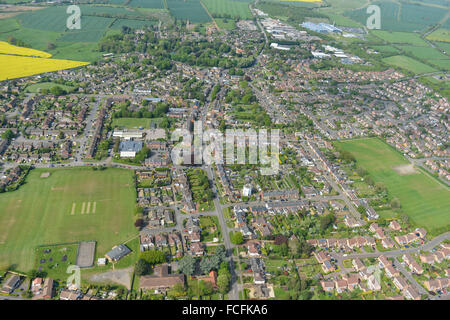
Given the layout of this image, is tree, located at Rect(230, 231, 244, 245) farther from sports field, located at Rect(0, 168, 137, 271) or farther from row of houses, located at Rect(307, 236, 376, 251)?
sports field, located at Rect(0, 168, 137, 271)

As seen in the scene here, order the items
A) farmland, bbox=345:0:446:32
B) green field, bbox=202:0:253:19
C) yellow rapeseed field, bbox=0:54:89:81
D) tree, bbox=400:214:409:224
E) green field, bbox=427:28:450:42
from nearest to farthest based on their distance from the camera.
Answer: tree, bbox=400:214:409:224 < yellow rapeseed field, bbox=0:54:89:81 < green field, bbox=427:28:450:42 < green field, bbox=202:0:253:19 < farmland, bbox=345:0:446:32

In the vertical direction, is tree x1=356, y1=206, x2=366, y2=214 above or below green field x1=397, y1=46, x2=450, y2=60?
below

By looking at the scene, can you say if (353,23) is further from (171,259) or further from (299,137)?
(171,259)

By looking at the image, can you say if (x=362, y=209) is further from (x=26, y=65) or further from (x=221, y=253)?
(x=26, y=65)

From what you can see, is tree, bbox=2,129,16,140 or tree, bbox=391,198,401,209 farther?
tree, bbox=2,129,16,140

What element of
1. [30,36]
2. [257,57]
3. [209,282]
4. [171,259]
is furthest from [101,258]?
[30,36]

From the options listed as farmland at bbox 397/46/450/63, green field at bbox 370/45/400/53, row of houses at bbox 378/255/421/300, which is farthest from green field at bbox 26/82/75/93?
farmland at bbox 397/46/450/63

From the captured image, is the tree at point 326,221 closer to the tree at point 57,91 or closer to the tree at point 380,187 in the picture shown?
the tree at point 380,187

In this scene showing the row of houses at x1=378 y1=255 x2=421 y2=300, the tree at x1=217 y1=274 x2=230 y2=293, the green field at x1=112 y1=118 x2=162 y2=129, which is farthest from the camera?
the green field at x1=112 y1=118 x2=162 y2=129
